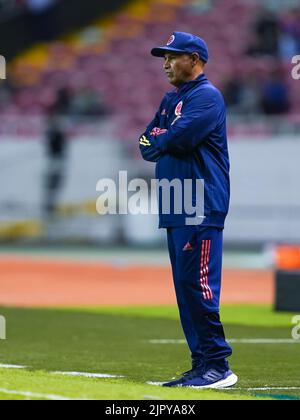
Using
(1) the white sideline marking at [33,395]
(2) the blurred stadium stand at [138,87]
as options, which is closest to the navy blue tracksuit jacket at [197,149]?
(1) the white sideline marking at [33,395]

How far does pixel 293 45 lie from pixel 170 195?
89.2 ft

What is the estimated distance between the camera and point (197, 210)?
8.34 metres

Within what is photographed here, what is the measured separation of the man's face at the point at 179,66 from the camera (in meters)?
8.56

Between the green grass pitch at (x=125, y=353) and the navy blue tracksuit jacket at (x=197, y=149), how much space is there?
4.05 feet

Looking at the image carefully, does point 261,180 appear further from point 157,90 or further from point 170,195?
point 170,195

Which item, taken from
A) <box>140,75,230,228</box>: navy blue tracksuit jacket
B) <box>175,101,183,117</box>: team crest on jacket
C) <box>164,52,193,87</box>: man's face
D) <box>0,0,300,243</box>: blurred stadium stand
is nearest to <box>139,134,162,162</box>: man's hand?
<box>140,75,230,228</box>: navy blue tracksuit jacket

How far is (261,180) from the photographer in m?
33.6

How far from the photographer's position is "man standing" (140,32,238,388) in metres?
8.34

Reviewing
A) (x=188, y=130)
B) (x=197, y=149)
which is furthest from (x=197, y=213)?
(x=188, y=130)

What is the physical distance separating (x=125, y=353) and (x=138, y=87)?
85.5ft

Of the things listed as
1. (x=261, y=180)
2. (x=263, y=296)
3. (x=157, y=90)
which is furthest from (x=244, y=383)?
(x=157, y=90)

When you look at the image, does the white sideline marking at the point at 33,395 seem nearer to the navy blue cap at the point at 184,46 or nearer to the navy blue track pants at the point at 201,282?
the navy blue track pants at the point at 201,282

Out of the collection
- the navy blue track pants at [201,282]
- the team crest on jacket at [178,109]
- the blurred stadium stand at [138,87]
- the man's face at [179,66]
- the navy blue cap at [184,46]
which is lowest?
the navy blue track pants at [201,282]

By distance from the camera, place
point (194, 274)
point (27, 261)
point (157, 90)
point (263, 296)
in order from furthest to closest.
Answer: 1. point (157, 90)
2. point (27, 261)
3. point (263, 296)
4. point (194, 274)
